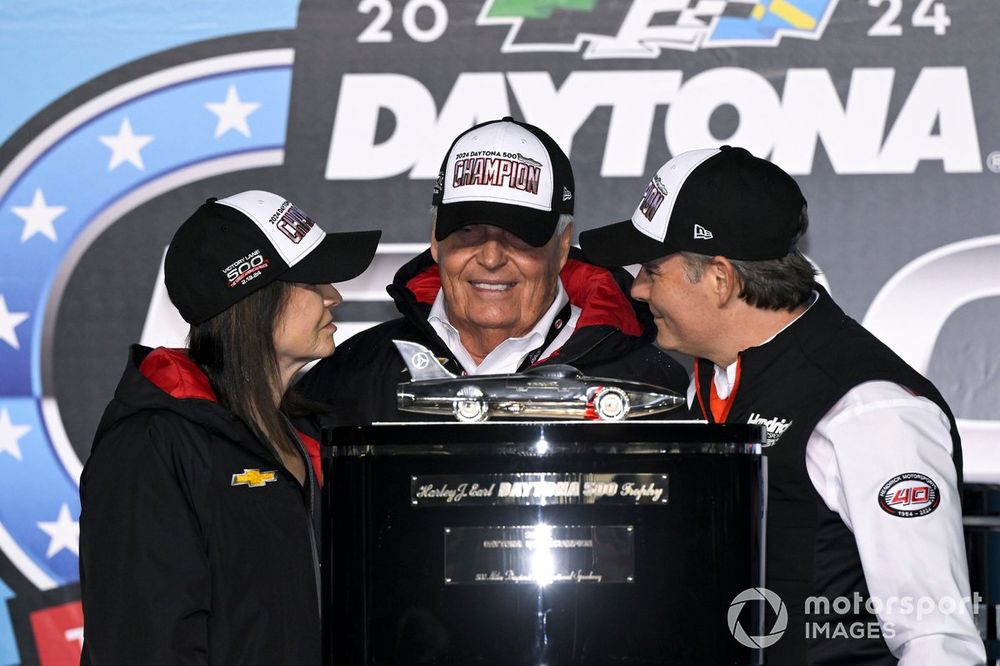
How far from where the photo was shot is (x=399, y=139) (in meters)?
2.50

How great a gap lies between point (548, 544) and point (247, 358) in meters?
0.69

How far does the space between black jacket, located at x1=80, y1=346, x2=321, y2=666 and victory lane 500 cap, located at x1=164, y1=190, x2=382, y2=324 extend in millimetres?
106

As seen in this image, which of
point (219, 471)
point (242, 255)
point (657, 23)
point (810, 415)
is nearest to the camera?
point (810, 415)

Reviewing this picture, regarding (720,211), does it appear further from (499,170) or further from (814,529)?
(499,170)

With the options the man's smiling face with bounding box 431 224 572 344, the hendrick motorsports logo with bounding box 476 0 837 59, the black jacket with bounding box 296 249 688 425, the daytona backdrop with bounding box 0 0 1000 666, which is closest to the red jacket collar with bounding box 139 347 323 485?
the black jacket with bounding box 296 249 688 425

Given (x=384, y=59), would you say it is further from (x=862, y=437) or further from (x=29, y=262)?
(x=862, y=437)

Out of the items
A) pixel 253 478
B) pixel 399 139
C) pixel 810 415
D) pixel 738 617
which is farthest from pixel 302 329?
pixel 399 139

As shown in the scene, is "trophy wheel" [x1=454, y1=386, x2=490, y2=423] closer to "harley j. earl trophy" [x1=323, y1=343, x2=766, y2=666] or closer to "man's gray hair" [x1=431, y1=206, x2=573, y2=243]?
"harley j. earl trophy" [x1=323, y1=343, x2=766, y2=666]

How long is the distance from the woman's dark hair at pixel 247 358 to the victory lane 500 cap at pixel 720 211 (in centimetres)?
51

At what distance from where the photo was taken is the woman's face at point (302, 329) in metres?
1.65

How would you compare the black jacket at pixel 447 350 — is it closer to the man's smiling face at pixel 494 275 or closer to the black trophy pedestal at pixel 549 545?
the man's smiling face at pixel 494 275

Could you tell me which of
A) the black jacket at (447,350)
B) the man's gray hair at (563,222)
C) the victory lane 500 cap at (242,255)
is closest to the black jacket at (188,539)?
the victory lane 500 cap at (242,255)

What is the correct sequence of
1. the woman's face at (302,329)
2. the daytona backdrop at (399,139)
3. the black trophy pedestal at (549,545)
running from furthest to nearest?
the daytona backdrop at (399,139) < the woman's face at (302,329) < the black trophy pedestal at (549,545)

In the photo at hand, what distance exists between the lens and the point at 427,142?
8.17 feet
